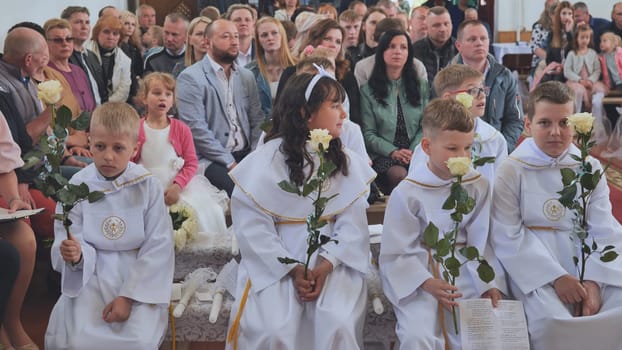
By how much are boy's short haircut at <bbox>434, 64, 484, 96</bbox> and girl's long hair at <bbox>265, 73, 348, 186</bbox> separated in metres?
1.13

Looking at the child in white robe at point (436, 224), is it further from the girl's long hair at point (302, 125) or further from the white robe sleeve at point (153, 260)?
the white robe sleeve at point (153, 260)

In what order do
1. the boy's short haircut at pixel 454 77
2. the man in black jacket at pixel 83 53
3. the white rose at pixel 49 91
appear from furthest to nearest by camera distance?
1. the man in black jacket at pixel 83 53
2. the boy's short haircut at pixel 454 77
3. the white rose at pixel 49 91

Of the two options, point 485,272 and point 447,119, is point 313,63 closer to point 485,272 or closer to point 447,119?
point 447,119

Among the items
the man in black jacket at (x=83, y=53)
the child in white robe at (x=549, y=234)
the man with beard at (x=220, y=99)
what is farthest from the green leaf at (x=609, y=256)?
the man in black jacket at (x=83, y=53)

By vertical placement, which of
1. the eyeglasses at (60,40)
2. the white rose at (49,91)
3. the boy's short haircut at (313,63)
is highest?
the eyeglasses at (60,40)

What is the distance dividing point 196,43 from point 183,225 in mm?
2545

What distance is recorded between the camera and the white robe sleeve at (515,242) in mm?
3369

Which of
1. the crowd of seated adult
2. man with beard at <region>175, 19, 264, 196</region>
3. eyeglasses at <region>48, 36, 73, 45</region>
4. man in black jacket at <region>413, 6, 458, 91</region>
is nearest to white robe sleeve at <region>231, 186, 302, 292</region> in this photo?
the crowd of seated adult

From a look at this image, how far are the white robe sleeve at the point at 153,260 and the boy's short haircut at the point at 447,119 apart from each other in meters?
1.16

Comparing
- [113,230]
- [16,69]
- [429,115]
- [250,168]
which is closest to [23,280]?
[113,230]

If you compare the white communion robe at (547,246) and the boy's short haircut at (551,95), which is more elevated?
the boy's short haircut at (551,95)

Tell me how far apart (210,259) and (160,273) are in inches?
34.1

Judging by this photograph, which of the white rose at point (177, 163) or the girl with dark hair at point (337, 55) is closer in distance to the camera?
the white rose at point (177, 163)

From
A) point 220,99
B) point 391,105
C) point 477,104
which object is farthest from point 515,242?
point 220,99
